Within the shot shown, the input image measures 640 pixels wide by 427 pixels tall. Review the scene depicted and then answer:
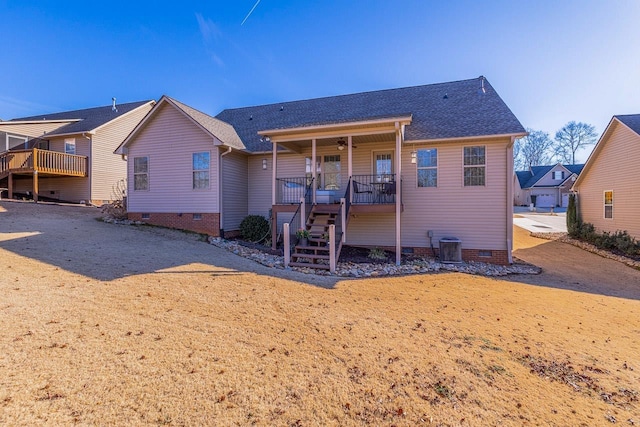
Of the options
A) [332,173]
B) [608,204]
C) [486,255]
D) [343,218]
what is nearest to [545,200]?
[608,204]

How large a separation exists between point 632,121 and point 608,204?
12.7 ft

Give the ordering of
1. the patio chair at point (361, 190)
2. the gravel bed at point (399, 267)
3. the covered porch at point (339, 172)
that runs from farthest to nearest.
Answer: the patio chair at point (361, 190) → the covered porch at point (339, 172) → the gravel bed at point (399, 267)

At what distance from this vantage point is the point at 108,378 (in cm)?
287

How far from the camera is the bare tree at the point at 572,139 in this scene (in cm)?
4869

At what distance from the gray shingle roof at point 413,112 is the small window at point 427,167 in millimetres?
562

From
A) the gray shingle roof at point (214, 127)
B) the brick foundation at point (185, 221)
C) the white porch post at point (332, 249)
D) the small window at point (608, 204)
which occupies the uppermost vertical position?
the gray shingle roof at point (214, 127)

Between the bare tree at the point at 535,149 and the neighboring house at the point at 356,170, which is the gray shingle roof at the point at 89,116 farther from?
the bare tree at the point at 535,149

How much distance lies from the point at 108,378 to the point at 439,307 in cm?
508

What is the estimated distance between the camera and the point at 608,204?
1426 cm

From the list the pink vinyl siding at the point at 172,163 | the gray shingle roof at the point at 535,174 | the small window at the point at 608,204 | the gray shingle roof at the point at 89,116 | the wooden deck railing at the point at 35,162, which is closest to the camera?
the pink vinyl siding at the point at 172,163

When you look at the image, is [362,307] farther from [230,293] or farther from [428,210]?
[428,210]

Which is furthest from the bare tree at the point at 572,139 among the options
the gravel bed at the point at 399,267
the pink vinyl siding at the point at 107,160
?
the pink vinyl siding at the point at 107,160

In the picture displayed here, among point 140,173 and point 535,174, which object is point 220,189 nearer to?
point 140,173

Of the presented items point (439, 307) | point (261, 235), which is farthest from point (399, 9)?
point (439, 307)
